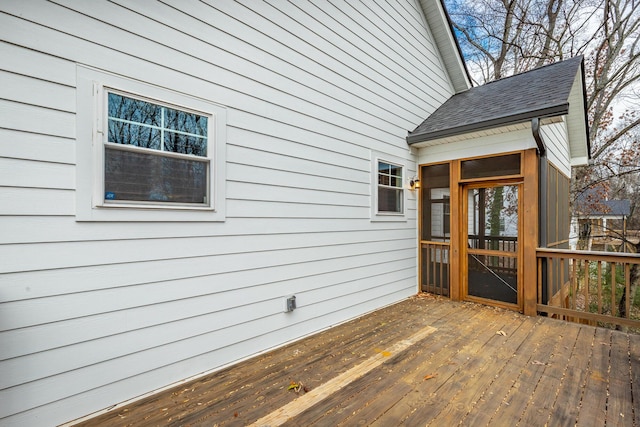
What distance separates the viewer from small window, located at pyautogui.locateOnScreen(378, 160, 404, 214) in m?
4.83

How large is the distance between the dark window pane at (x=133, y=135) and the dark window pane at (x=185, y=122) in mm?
149

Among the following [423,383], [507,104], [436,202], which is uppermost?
[507,104]

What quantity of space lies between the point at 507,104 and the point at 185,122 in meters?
4.70

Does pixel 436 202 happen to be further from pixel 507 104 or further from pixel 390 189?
pixel 507 104

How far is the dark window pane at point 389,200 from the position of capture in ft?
15.9

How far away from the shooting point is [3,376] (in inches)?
72.4

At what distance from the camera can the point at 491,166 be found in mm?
4754

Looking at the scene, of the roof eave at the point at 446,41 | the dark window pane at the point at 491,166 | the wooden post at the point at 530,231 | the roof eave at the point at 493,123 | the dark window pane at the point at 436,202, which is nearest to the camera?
the roof eave at the point at 493,123

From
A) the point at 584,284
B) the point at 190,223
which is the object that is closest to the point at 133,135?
the point at 190,223

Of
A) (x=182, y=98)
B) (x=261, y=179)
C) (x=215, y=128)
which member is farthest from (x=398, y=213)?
(x=182, y=98)

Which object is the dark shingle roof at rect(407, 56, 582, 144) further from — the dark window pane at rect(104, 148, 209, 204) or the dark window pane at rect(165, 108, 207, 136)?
the dark window pane at rect(104, 148, 209, 204)

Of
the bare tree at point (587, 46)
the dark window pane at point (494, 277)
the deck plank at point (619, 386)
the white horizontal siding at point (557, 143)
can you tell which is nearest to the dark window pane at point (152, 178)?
the deck plank at point (619, 386)

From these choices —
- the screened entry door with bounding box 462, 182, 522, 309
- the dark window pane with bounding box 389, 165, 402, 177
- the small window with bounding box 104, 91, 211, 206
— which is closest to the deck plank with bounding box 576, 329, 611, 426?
the screened entry door with bounding box 462, 182, 522, 309

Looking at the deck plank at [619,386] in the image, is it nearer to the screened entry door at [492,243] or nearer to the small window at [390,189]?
the screened entry door at [492,243]
